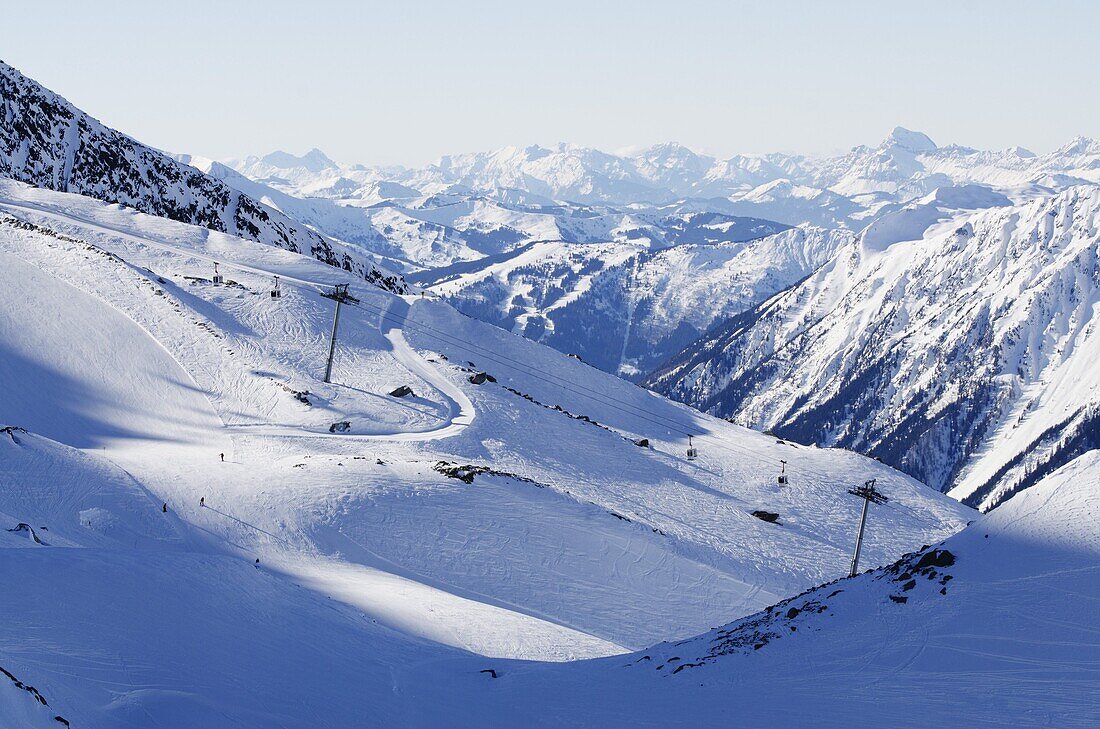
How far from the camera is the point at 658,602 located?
40.9 m

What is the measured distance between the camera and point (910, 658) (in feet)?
65.8

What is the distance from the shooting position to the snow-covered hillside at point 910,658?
18.5 metres

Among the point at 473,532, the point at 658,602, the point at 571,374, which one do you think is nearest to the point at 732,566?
the point at 658,602

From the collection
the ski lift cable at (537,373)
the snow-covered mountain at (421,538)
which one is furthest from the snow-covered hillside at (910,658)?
the ski lift cable at (537,373)

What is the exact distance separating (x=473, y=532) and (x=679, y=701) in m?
24.7

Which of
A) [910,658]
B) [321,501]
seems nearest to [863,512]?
[321,501]

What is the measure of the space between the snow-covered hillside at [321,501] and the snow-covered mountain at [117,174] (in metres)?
41.1

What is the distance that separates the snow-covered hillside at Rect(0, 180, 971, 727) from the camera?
20.8 meters

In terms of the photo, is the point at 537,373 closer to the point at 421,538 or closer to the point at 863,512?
the point at 863,512

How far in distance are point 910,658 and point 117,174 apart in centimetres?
15124

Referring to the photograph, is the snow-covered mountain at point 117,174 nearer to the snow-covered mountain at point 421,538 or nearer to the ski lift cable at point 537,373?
the snow-covered mountain at point 421,538

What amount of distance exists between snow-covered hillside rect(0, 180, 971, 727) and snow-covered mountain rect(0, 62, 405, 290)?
41081mm

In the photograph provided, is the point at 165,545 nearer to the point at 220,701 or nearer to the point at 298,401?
the point at 220,701

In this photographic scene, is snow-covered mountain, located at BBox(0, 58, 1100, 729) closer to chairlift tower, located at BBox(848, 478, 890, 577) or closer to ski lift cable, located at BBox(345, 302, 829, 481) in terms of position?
ski lift cable, located at BBox(345, 302, 829, 481)
